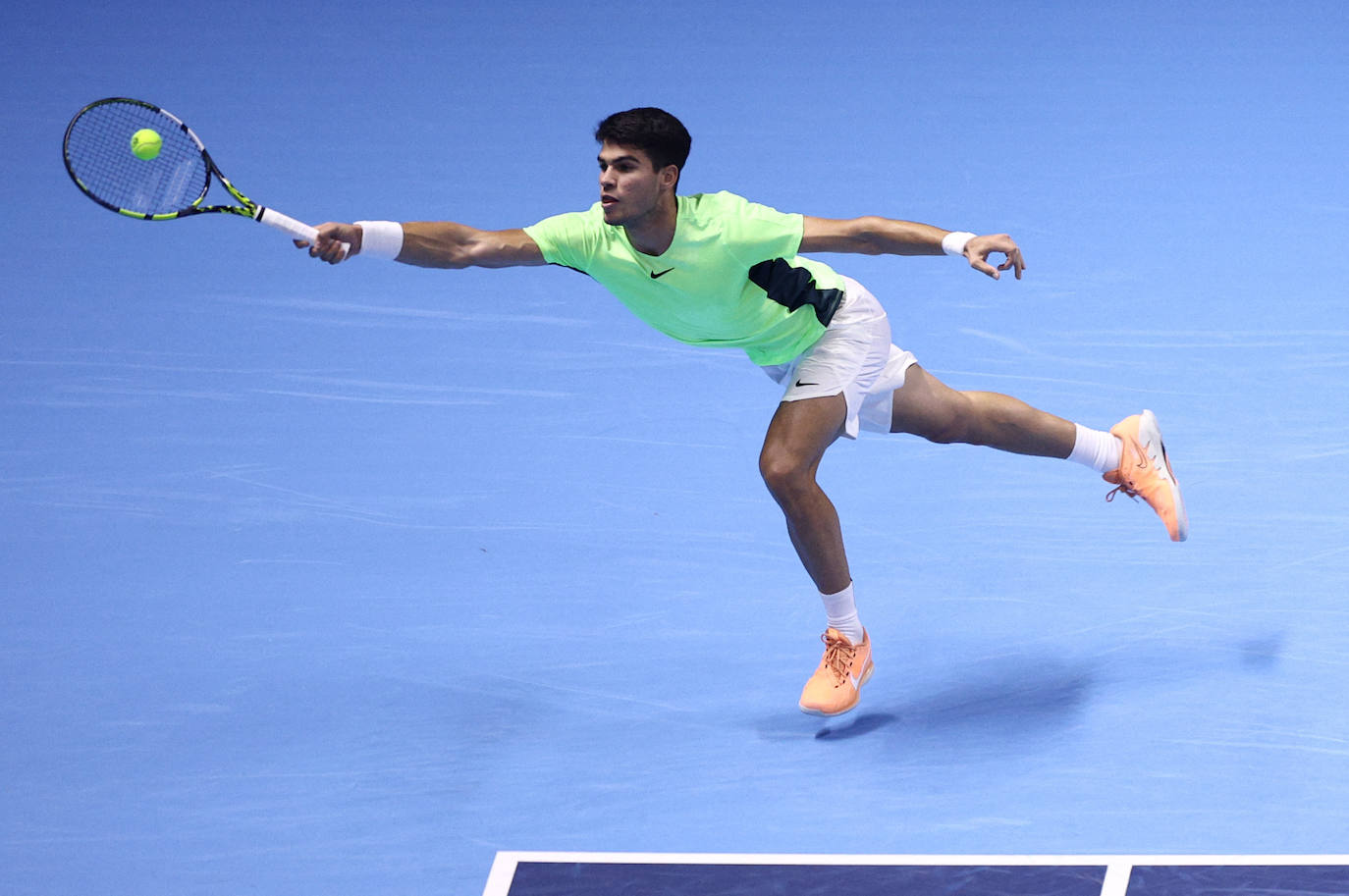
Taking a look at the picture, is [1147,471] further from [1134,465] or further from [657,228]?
[657,228]

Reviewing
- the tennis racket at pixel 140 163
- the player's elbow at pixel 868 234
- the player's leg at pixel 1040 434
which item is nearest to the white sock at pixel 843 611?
the player's leg at pixel 1040 434

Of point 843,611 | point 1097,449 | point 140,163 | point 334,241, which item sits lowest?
point 843,611

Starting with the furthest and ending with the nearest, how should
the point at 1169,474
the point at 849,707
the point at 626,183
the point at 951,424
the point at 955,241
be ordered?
the point at 1169,474
the point at 951,424
the point at 849,707
the point at 955,241
the point at 626,183

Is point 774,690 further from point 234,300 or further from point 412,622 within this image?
point 234,300

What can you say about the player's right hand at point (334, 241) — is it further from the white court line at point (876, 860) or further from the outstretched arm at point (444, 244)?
the white court line at point (876, 860)

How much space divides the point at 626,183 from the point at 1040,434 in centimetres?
154

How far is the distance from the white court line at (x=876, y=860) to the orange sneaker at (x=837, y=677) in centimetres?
62

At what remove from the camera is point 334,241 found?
4.17 m

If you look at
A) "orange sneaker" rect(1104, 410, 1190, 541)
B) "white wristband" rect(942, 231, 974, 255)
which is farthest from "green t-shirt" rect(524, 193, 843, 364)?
"orange sneaker" rect(1104, 410, 1190, 541)

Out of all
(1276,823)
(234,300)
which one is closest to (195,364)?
(234,300)

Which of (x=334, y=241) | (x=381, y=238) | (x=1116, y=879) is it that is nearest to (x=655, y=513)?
(x=381, y=238)

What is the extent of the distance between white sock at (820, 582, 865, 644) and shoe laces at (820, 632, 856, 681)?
3cm

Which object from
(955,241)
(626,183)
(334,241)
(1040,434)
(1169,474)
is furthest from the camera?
(1169,474)

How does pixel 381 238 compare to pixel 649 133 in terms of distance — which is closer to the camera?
pixel 381 238
